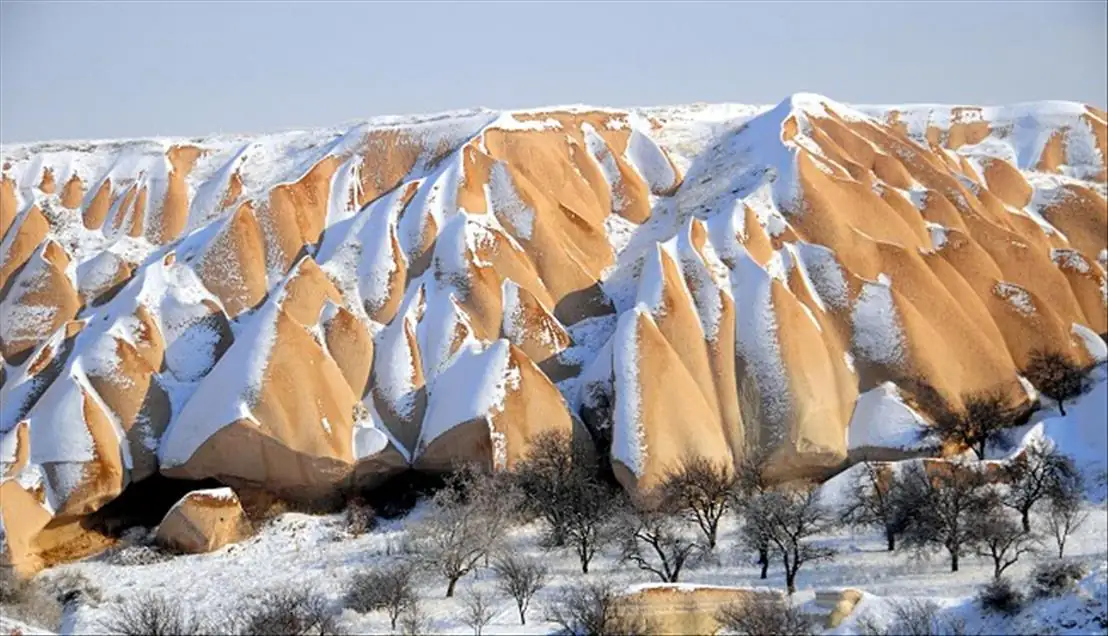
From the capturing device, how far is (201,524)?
3306 centimetres

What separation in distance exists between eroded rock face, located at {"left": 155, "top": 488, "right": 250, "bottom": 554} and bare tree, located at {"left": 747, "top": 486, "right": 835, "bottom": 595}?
1622 centimetres

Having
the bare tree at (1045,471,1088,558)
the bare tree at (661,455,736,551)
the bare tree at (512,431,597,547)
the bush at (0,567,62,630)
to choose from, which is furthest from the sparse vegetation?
the bush at (0,567,62,630)

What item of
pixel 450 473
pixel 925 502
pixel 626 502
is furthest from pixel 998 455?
pixel 450 473

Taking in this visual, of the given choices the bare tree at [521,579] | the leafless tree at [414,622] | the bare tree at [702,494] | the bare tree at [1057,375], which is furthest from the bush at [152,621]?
the bare tree at [1057,375]

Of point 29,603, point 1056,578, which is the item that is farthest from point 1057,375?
point 29,603

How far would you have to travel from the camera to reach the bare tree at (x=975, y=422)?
35.7m

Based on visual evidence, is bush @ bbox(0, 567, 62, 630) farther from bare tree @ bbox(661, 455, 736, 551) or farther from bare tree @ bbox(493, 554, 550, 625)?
bare tree @ bbox(661, 455, 736, 551)

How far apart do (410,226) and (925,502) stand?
24.0m

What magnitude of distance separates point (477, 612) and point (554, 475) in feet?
29.8

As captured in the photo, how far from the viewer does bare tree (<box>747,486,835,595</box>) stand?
27609 mm

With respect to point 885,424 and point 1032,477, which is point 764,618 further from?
point 885,424

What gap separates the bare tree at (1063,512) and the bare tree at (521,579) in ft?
45.2

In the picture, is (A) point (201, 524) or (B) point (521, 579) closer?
(B) point (521, 579)

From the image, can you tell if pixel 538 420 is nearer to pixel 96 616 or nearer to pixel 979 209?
pixel 96 616
